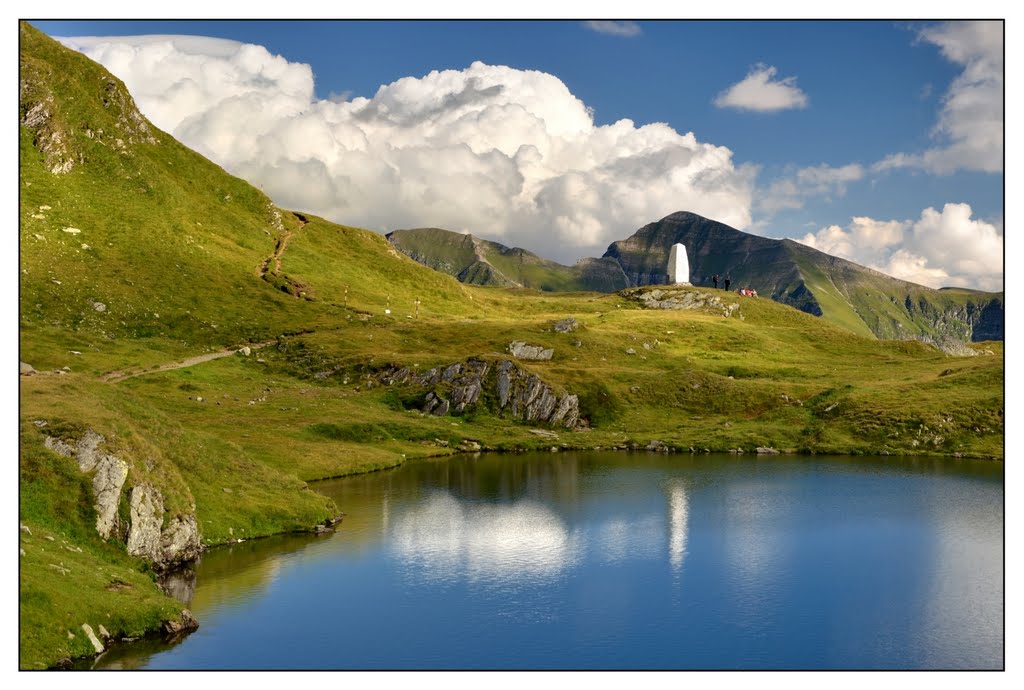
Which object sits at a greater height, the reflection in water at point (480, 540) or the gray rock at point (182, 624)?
the reflection in water at point (480, 540)

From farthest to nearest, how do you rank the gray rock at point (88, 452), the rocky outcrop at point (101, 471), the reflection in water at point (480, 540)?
the reflection in water at point (480, 540) → the gray rock at point (88, 452) → the rocky outcrop at point (101, 471)

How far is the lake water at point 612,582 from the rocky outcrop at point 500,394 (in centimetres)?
3670

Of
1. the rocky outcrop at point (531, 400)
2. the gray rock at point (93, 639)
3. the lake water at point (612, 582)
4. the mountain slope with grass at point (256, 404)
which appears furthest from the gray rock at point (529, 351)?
the gray rock at point (93, 639)

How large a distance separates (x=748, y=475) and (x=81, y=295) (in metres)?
136

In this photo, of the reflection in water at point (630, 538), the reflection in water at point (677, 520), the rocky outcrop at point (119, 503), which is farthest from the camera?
the reflection in water at point (630, 538)

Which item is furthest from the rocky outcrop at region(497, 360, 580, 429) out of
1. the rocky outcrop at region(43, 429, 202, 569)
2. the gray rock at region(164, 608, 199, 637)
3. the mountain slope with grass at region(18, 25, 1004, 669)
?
the gray rock at region(164, 608, 199, 637)

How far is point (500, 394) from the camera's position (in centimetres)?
13888

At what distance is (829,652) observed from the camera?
160 feet

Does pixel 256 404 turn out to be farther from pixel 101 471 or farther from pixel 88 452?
pixel 101 471

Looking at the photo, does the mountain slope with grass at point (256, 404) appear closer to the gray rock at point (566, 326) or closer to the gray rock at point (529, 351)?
the gray rock at point (566, 326)

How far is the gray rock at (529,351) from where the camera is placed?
172m

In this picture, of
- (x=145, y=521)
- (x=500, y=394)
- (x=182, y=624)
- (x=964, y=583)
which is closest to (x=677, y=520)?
(x=964, y=583)

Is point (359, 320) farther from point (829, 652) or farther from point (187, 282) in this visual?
point (829, 652)

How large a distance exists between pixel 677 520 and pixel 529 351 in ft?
301
